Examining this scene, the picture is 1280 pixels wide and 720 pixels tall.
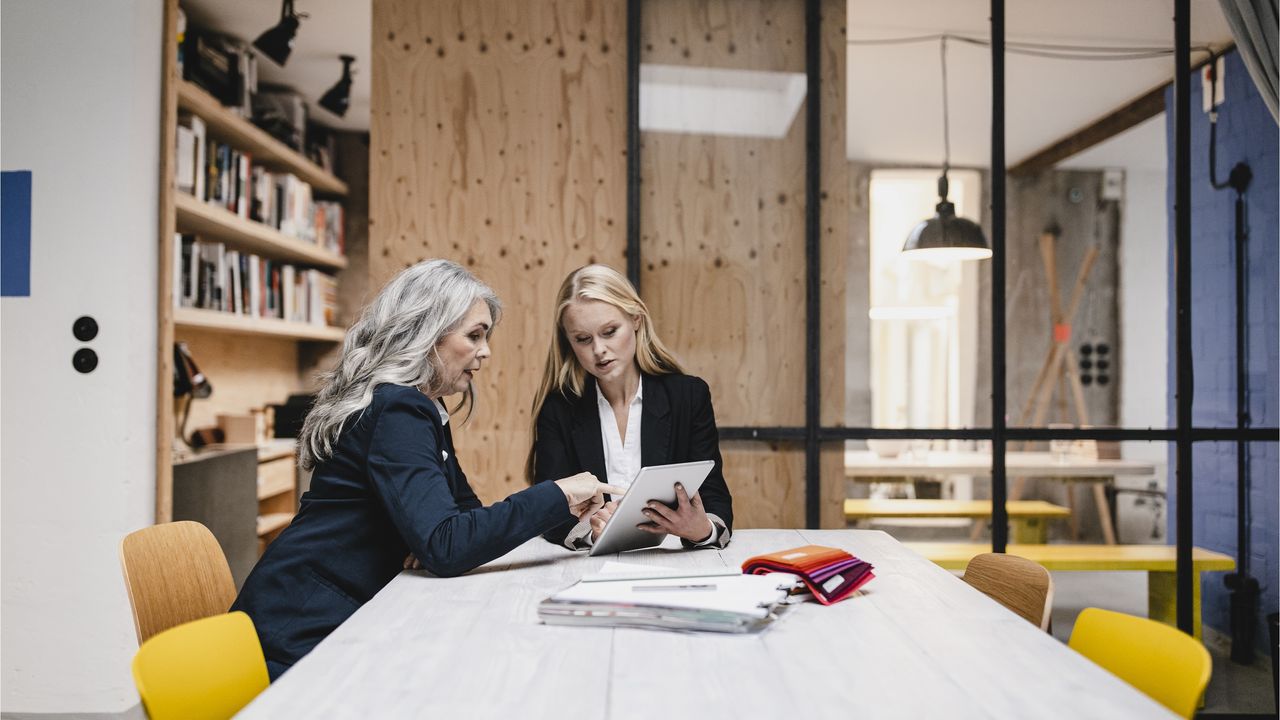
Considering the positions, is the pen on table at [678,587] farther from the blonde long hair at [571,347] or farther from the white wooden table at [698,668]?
the blonde long hair at [571,347]

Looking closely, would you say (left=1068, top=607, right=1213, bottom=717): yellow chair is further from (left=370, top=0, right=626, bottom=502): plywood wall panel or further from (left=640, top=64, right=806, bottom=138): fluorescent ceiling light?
(left=640, top=64, right=806, bottom=138): fluorescent ceiling light

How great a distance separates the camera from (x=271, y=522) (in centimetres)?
475

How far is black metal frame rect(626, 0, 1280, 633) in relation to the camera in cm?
310

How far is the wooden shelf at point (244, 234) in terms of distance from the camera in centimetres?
369

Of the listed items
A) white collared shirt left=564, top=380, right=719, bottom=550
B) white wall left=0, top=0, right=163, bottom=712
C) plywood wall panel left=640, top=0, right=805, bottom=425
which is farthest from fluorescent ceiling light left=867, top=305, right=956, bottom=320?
white wall left=0, top=0, right=163, bottom=712

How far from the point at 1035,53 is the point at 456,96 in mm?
2234

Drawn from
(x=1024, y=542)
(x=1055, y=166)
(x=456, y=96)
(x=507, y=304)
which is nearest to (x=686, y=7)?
(x=456, y=96)

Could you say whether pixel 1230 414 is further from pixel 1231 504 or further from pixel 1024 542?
pixel 1024 542

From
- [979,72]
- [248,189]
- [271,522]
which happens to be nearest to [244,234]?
[248,189]

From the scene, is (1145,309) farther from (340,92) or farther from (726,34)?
(340,92)

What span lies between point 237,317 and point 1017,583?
3.84m

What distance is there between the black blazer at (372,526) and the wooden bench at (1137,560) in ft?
6.95

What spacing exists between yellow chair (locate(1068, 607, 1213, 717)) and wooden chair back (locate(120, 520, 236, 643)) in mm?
1559

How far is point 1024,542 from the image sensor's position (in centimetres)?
337
